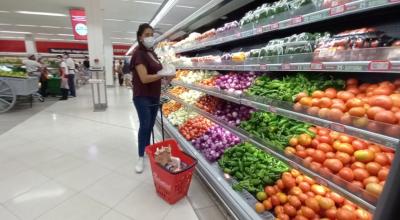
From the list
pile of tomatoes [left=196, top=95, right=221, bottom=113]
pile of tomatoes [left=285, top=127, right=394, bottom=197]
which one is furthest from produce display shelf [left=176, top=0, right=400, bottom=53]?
pile of tomatoes [left=196, top=95, right=221, bottom=113]

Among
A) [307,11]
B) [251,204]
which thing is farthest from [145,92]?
[307,11]

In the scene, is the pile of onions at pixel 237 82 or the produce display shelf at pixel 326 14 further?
the pile of onions at pixel 237 82

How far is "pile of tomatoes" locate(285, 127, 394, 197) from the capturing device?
113cm

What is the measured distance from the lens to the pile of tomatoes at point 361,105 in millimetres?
1010

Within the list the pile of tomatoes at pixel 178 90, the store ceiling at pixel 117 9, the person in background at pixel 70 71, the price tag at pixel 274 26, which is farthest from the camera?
the person in background at pixel 70 71

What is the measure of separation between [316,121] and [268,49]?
86cm

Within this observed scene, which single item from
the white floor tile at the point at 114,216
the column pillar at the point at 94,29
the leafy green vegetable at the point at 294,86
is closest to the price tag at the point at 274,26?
the leafy green vegetable at the point at 294,86

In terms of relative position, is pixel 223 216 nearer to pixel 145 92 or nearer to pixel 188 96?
pixel 145 92

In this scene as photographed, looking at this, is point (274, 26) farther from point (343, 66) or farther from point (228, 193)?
point (228, 193)

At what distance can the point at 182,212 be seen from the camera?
2.08 m

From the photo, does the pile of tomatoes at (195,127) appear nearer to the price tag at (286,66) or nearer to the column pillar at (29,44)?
the price tag at (286,66)

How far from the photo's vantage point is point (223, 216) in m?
2.02

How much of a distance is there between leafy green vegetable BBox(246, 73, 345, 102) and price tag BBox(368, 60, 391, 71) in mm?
540

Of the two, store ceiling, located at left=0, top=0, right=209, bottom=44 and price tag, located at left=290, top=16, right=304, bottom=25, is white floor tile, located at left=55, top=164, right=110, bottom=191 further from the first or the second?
store ceiling, located at left=0, top=0, right=209, bottom=44
